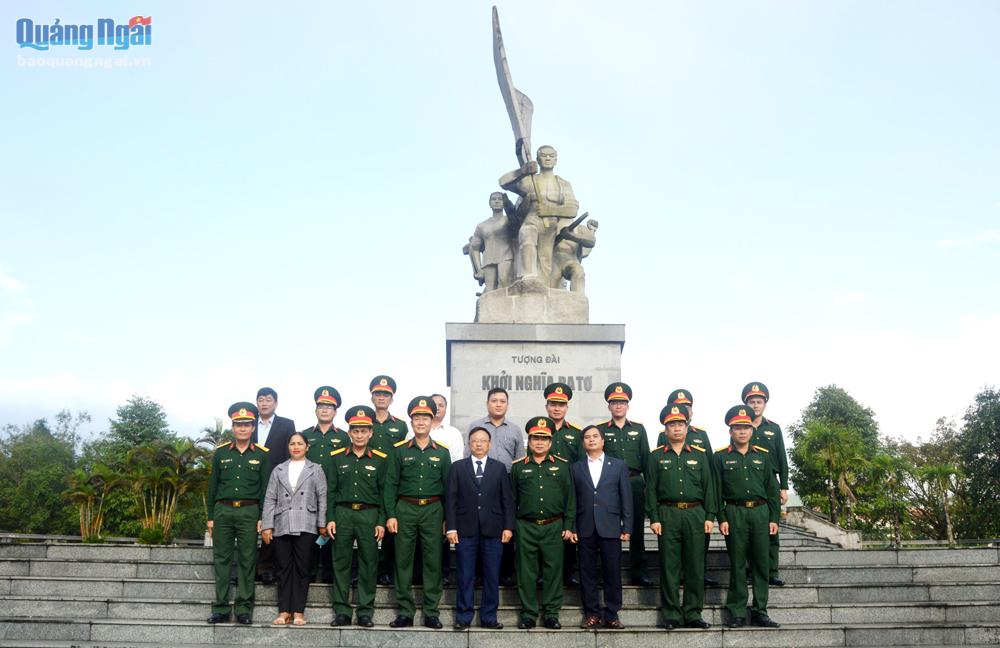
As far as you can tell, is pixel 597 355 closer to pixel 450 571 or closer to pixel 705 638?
pixel 450 571

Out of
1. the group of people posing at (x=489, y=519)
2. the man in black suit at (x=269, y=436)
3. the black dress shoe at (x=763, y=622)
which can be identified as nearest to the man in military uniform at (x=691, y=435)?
the group of people posing at (x=489, y=519)

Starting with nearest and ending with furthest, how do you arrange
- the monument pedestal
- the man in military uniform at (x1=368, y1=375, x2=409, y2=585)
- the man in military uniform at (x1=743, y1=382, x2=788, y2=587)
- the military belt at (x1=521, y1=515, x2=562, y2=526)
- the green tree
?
the military belt at (x1=521, y1=515, x2=562, y2=526)
the man in military uniform at (x1=743, y1=382, x2=788, y2=587)
the man in military uniform at (x1=368, y1=375, x2=409, y2=585)
the monument pedestal
the green tree

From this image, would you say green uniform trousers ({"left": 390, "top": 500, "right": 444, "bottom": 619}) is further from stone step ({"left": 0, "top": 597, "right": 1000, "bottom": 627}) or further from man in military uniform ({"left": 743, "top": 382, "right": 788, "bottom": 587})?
man in military uniform ({"left": 743, "top": 382, "right": 788, "bottom": 587})

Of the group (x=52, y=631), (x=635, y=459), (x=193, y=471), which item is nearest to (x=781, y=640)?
(x=635, y=459)

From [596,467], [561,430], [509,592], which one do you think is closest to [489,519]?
[509,592]

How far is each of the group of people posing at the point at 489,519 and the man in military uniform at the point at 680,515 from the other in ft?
0.04

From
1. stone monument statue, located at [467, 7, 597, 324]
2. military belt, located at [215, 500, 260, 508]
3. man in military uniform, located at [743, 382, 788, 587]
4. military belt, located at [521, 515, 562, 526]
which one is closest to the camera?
military belt, located at [521, 515, 562, 526]

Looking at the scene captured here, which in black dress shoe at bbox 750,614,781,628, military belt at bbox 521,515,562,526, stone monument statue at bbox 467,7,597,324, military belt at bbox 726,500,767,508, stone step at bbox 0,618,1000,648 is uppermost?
stone monument statue at bbox 467,7,597,324

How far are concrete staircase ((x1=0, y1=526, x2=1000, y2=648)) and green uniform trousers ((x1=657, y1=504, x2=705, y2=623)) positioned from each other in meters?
0.24

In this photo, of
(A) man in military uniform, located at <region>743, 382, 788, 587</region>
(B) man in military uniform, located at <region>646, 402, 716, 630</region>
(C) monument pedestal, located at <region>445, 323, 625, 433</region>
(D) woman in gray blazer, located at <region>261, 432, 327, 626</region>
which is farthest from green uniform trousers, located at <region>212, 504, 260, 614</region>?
(C) monument pedestal, located at <region>445, 323, 625, 433</region>

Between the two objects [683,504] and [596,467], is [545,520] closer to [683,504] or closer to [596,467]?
[596,467]

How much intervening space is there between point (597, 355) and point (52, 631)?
7.83 metres

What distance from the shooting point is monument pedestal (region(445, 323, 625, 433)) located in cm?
1260

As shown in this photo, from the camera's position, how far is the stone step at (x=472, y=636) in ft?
22.9
